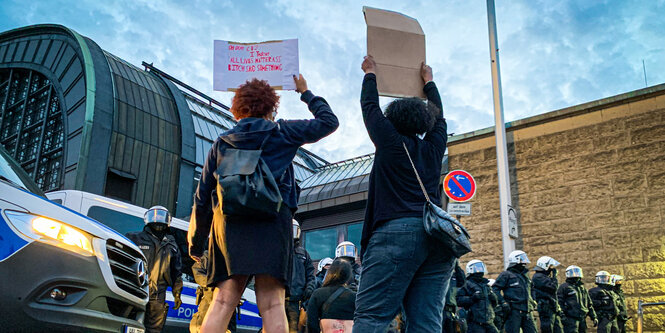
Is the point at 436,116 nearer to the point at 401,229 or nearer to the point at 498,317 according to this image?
the point at 401,229

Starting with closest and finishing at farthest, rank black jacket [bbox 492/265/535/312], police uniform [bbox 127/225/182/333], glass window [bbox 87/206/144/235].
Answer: police uniform [bbox 127/225/182/333] → glass window [bbox 87/206/144/235] → black jacket [bbox 492/265/535/312]

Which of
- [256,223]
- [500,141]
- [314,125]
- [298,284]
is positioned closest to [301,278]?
[298,284]

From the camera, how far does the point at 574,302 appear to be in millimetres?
11617

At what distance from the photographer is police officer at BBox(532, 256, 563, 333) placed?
37.9ft

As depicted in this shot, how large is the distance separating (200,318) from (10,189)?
11.9ft

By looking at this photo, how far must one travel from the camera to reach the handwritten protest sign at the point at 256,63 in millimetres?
3975

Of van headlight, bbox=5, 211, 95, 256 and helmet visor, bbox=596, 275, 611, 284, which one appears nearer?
van headlight, bbox=5, 211, 95, 256

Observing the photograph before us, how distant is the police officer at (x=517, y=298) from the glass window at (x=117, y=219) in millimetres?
6703

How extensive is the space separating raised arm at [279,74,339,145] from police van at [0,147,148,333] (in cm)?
128

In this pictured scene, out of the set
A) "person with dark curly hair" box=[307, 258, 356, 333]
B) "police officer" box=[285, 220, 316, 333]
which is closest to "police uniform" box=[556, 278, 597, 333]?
"police officer" box=[285, 220, 316, 333]

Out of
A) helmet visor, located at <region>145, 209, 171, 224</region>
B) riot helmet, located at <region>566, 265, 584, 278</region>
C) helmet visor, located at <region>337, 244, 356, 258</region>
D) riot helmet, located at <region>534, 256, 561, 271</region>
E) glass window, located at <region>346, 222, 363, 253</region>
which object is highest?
glass window, located at <region>346, 222, 363, 253</region>

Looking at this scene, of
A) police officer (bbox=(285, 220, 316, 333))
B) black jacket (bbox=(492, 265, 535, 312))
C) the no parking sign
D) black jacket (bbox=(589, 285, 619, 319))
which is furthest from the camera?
black jacket (bbox=(589, 285, 619, 319))

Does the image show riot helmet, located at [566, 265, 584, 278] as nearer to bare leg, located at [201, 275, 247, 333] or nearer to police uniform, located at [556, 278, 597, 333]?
police uniform, located at [556, 278, 597, 333]

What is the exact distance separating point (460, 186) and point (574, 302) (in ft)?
13.6
